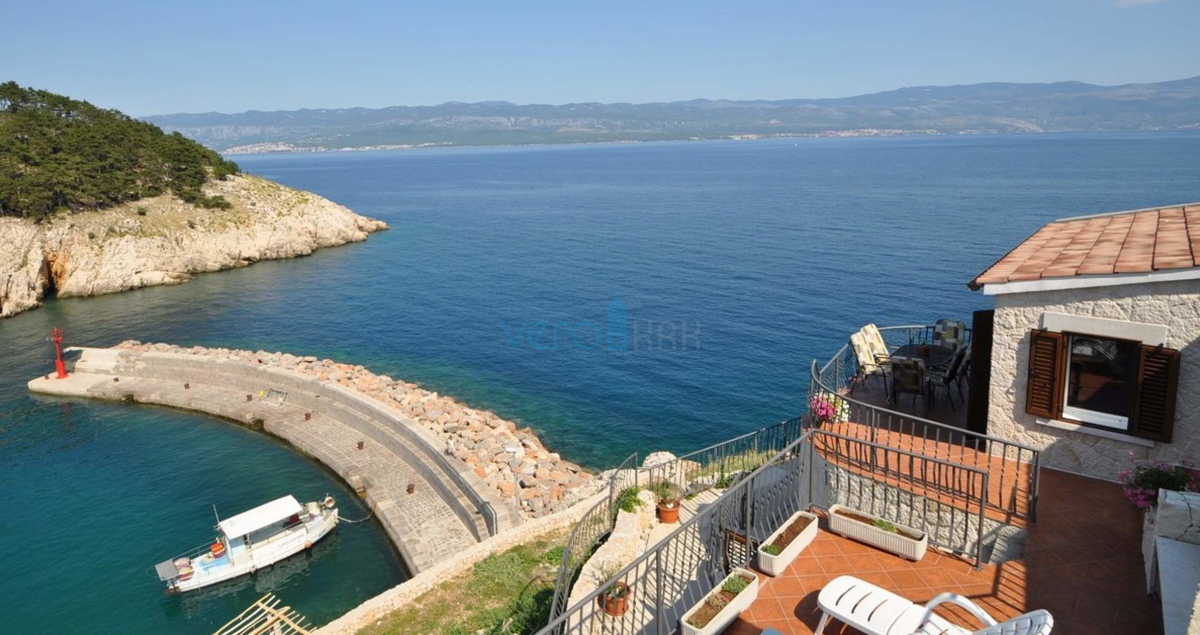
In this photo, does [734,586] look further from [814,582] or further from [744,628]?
[814,582]

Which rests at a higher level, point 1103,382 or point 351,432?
point 1103,382

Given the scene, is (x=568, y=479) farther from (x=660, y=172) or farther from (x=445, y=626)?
(x=660, y=172)

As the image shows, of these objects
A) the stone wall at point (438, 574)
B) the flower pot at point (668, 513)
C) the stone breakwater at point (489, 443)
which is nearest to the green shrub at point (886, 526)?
the flower pot at point (668, 513)

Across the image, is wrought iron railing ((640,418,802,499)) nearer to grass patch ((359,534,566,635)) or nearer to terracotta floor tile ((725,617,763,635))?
grass patch ((359,534,566,635))

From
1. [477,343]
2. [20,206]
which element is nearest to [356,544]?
[477,343]

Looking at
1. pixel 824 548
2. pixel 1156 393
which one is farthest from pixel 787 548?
pixel 1156 393

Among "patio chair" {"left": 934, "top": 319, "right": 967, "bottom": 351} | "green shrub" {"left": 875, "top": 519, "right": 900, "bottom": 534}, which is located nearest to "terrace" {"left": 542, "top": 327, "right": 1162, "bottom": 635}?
"green shrub" {"left": 875, "top": 519, "right": 900, "bottom": 534}

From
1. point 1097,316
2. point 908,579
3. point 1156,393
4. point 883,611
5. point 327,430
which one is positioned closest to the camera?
point 883,611
